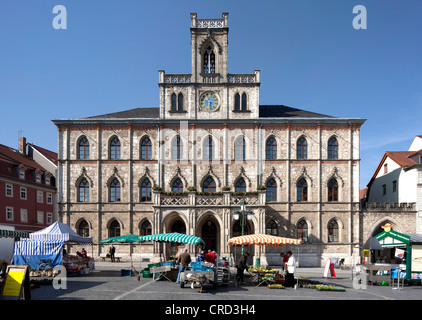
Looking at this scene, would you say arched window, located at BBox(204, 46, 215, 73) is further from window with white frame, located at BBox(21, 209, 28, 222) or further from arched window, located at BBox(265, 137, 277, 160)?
window with white frame, located at BBox(21, 209, 28, 222)

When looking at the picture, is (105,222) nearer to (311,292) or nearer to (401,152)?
(311,292)

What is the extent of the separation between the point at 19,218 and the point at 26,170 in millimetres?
5962

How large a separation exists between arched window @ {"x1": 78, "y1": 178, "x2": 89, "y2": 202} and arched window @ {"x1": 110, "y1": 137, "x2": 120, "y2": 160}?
3.39 metres

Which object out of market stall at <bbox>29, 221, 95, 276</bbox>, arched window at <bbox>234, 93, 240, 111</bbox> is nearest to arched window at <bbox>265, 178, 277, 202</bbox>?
arched window at <bbox>234, 93, 240, 111</bbox>

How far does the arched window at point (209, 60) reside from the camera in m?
35.4

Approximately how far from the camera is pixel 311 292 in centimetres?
1528

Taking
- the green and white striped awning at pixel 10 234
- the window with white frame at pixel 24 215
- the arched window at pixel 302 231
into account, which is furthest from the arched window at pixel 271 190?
the window with white frame at pixel 24 215

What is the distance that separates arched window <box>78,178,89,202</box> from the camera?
112 feet

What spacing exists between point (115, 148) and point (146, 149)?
2895mm

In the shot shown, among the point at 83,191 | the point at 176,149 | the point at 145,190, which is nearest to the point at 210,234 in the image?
the point at 145,190

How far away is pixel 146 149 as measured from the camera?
34.5 m
